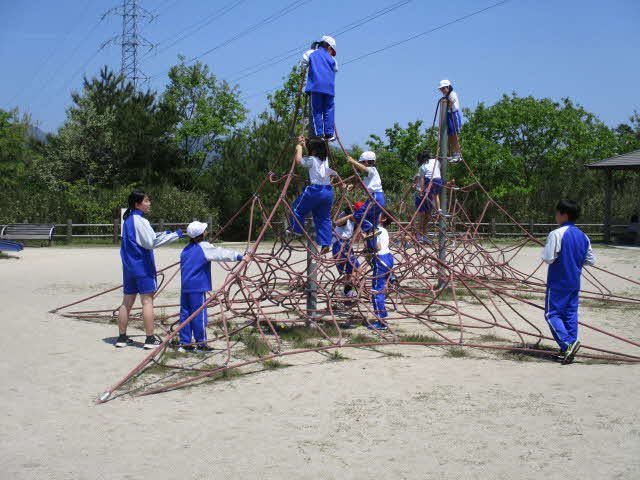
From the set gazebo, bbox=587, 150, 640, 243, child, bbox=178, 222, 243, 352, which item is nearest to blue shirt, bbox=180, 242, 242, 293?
child, bbox=178, 222, 243, 352

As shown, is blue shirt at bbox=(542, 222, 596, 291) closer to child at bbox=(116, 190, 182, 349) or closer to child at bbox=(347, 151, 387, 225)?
child at bbox=(347, 151, 387, 225)

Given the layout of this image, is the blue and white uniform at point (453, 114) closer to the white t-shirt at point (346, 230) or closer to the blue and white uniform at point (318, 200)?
the white t-shirt at point (346, 230)

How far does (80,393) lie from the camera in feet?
13.8

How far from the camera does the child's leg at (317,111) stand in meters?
6.21

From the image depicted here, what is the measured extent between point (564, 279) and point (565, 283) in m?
0.04

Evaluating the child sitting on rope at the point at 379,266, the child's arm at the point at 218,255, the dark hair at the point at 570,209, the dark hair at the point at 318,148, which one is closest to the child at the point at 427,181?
the child sitting on rope at the point at 379,266

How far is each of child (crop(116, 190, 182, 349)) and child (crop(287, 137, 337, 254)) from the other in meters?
1.37

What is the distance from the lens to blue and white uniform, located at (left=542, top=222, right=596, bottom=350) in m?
5.04

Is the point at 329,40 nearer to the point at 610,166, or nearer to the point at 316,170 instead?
the point at 316,170

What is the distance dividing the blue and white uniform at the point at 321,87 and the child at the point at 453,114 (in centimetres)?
377

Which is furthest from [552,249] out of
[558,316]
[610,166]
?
[610,166]

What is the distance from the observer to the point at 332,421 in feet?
12.1

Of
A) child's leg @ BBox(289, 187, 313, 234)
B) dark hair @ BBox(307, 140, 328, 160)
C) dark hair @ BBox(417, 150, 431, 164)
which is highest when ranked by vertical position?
dark hair @ BBox(417, 150, 431, 164)

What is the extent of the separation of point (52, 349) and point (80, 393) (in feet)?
4.90
